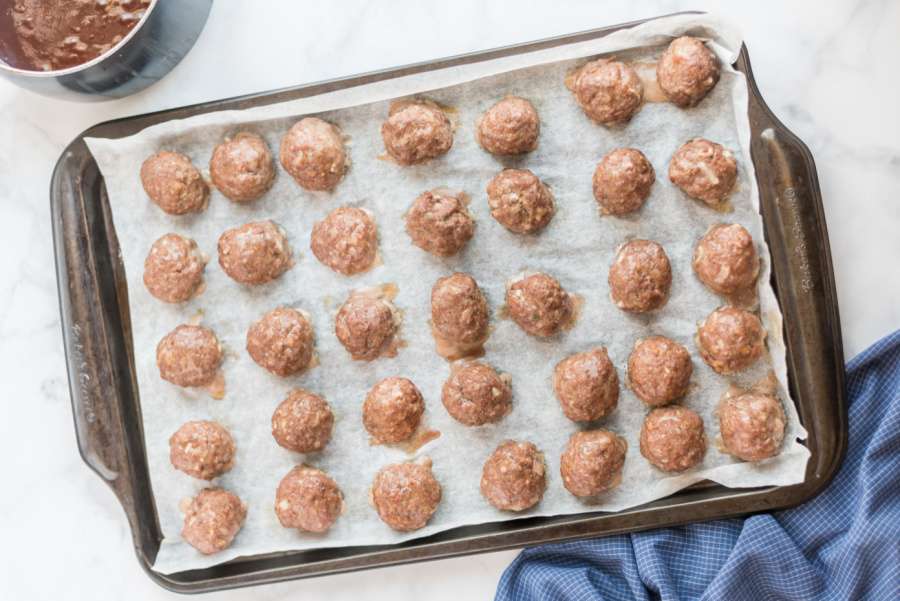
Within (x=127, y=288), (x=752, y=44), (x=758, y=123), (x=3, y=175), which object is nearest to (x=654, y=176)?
(x=758, y=123)

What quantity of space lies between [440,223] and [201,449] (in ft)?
2.83

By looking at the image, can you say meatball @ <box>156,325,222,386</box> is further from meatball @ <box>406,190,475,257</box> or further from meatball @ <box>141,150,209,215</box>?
meatball @ <box>406,190,475,257</box>

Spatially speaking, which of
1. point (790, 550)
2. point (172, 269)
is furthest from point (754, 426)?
point (172, 269)

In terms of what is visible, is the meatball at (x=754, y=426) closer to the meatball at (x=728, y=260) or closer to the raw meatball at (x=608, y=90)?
the meatball at (x=728, y=260)

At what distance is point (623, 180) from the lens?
2.19 meters

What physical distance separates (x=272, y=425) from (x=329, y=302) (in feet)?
1.18

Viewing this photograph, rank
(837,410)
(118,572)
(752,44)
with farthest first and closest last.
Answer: (118,572)
(752,44)
(837,410)

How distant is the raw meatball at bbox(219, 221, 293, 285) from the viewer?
91.4 inches

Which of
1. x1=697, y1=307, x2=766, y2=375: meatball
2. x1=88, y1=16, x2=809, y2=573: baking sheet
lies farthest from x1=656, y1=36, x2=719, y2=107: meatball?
x1=697, y1=307, x2=766, y2=375: meatball

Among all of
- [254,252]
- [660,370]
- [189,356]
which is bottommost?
[660,370]

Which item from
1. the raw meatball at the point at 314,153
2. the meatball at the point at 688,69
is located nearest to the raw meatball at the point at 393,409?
the raw meatball at the point at 314,153

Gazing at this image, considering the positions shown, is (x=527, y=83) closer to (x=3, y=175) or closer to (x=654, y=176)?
(x=654, y=176)

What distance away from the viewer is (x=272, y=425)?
7.80 ft

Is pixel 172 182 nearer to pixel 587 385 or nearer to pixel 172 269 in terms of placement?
pixel 172 269
